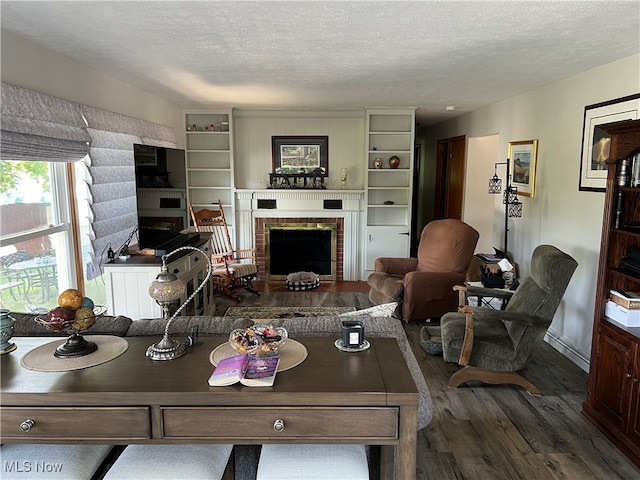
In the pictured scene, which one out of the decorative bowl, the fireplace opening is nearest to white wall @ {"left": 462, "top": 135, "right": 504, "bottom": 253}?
the fireplace opening

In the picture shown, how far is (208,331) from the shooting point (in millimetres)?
1993

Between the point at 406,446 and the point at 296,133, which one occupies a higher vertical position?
the point at 296,133

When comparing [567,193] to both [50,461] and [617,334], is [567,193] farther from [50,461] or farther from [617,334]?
[50,461]

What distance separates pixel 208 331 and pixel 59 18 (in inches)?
72.9

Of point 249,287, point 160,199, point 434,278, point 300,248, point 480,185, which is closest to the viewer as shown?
point 160,199

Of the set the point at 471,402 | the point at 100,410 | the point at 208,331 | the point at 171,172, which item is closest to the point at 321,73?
the point at 171,172

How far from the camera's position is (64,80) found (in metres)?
3.12

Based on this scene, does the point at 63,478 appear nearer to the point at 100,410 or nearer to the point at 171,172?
the point at 100,410

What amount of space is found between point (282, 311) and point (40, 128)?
2884mm

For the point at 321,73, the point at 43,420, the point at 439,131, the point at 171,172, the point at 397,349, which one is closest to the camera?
the point at 43,420

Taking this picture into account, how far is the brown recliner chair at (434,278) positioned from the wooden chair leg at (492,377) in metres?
1.24

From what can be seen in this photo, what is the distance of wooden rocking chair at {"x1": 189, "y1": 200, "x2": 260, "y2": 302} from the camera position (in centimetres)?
514

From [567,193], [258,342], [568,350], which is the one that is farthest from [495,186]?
[258,342]

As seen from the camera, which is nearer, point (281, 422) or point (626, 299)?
point (281, 422)
